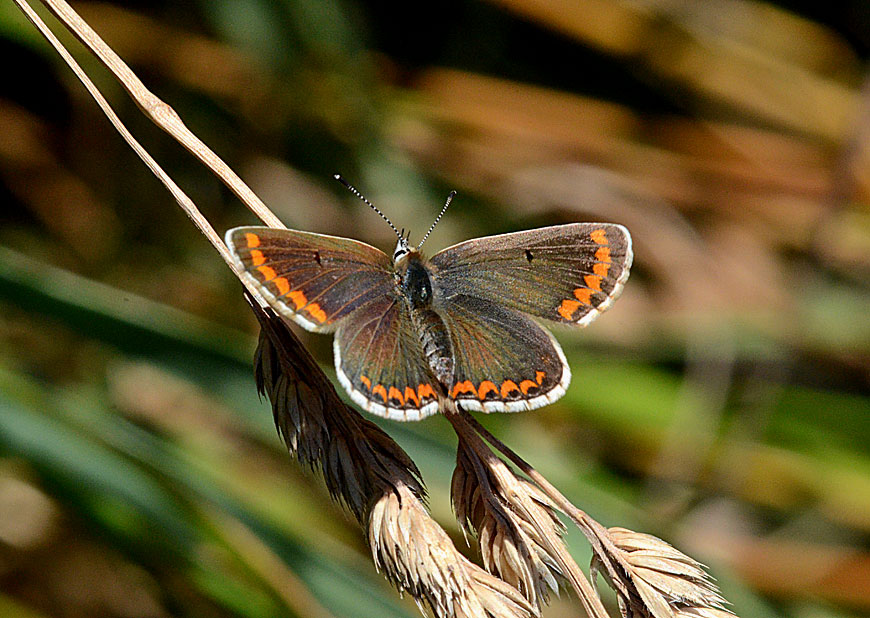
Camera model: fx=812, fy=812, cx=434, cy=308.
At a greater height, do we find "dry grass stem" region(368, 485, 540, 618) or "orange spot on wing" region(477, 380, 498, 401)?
"orange spot on wing" region(477, 380, 498, 401)

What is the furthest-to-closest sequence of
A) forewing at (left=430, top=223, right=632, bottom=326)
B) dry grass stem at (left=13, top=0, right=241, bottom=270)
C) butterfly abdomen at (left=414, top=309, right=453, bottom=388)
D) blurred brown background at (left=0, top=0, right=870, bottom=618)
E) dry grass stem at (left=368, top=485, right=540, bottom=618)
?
blurred brown background at (left=0, top=0, right=870, bottom=618) < forewing at (left=430, top=223, right=632, bottom=326) < butterfly abdomen at (left=414, top=309, right=453, bottom=388) < dry grass stem at (left=13, top=0, right=241, bottom=270) < dry grass stem at (left=368, top=485, right=540, bottom=618)

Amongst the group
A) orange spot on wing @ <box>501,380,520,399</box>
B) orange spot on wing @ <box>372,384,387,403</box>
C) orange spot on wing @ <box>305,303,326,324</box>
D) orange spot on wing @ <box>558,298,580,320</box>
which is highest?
orange spot on wing @ <box>558,298,580,320</box>

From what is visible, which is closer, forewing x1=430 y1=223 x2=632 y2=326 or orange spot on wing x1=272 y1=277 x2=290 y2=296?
orange spot on wing x1=272 y1=277 x2=290 y2=296

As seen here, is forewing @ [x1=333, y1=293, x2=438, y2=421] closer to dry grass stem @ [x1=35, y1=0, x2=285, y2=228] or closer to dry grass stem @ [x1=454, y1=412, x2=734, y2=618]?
dry grass stem @ [x1=454, y1=412, x2=734, y2=618]

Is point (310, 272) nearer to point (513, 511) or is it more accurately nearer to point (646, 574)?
point (513, 511)

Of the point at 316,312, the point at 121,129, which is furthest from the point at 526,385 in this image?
the point at 121,129

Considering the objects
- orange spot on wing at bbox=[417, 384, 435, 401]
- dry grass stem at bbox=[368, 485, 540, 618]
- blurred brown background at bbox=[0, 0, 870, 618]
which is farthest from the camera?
blurred brown background at bbox=[0, 0, 870, 618]

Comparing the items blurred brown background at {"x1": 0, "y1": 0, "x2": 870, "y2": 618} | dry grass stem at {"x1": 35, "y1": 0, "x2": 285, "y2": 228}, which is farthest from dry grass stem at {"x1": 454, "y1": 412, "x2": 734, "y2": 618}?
blurred brown background at {"x1": 0, "y1": 0, "x2": 870, "y2": 618}

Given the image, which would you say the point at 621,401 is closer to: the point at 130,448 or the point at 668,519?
the point at 668,519
